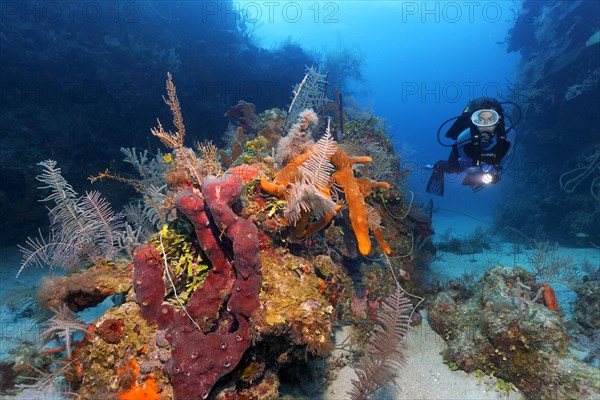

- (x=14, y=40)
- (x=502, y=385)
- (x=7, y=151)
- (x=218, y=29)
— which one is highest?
(x=218, y=29)

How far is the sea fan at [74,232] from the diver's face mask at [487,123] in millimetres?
5607

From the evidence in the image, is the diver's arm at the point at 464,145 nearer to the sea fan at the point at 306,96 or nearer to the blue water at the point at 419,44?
the sea fan at the point at 306,96

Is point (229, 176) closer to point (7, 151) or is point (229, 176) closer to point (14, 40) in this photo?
point (7, 151)

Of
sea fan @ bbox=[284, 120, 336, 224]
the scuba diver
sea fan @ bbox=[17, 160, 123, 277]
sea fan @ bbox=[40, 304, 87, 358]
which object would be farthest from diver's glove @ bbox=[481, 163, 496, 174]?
sea fan @ bbox=[40, 304, 87, 358]

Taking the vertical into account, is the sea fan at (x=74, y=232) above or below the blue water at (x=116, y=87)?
below

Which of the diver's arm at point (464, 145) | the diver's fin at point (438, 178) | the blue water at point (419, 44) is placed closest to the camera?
the diver's arm at point (464, 145)

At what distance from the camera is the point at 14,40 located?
952 centimetres

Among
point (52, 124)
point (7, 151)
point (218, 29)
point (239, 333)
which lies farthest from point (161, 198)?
point (218, 29)

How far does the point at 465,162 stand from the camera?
528 cm

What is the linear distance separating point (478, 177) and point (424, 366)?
3.26 meters

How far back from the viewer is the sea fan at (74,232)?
3492 mm

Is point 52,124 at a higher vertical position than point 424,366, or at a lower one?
higher

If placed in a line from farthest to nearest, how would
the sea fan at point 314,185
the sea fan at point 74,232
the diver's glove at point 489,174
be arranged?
the diver's glove at point 489,174, the sea fan at point 74,232, the sea fan at point 314,185

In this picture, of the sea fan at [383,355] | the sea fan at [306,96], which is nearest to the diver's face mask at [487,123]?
the sea fan at [306,96]
